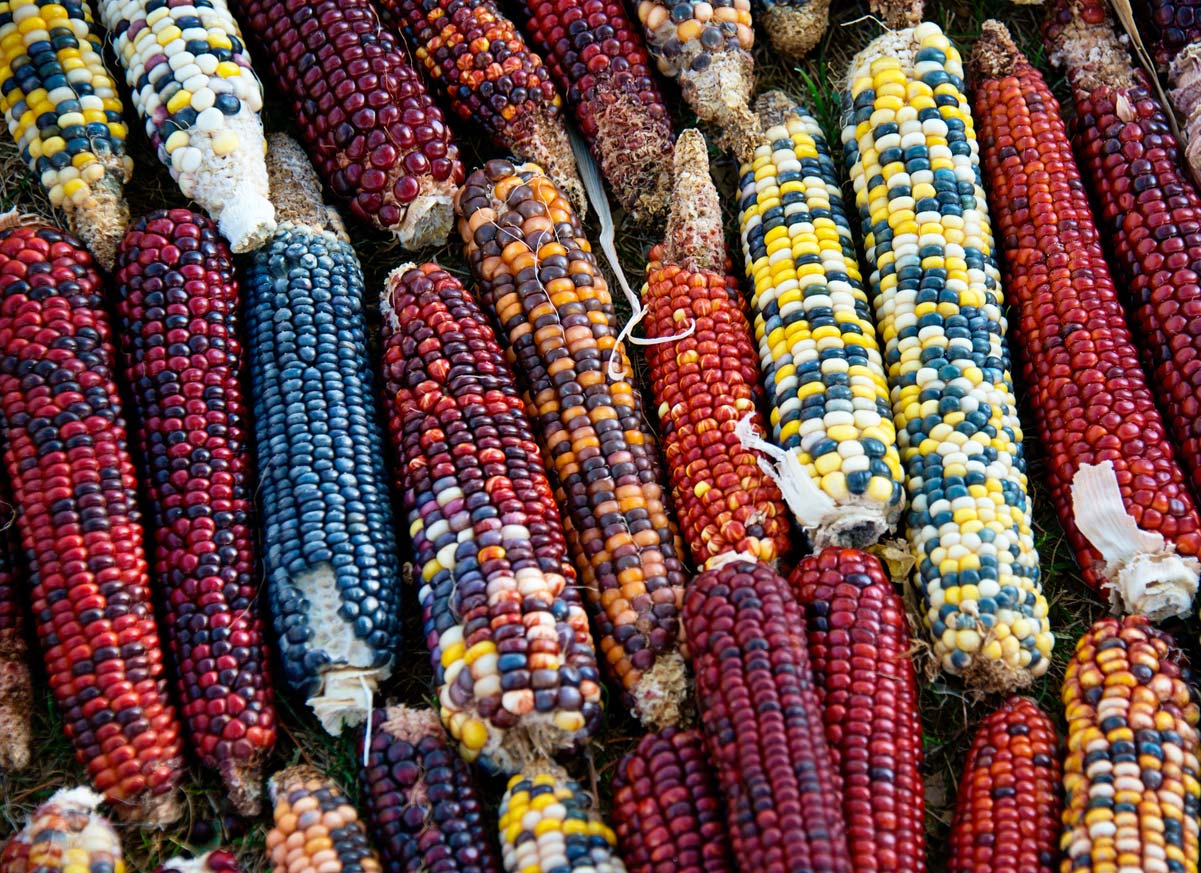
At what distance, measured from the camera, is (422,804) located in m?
4.17

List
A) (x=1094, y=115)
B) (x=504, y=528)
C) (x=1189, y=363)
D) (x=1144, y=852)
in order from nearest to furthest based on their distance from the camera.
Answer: (x=1144, y=852) → (x=504, y=528) → (x=1189, y=363) → (x=1094, y=115)

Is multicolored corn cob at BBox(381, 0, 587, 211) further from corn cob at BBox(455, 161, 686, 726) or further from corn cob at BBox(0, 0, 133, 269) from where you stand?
corn cob at BBox(0, 0, 133, 269)

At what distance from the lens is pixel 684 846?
4.00 m

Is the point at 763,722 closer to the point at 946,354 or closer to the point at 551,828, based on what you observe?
the point at 551,828

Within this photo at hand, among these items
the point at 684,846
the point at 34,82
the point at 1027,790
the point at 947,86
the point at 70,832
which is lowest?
the point at 70,832

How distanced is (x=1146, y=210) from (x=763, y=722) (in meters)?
2.39

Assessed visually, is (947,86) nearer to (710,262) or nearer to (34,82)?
(710,262)

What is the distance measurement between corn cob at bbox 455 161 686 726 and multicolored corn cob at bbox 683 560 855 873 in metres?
0.25

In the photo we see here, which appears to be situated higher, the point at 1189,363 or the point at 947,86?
the point at 947,86

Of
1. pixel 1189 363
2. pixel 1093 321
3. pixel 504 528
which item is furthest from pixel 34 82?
pixel 1189 363

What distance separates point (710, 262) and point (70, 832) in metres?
2.78

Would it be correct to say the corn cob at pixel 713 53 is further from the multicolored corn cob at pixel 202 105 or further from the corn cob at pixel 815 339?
the multicolored corn cob at pixel 202 105

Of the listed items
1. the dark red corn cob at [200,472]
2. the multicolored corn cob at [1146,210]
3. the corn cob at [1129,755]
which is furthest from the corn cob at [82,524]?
the multicolored corn cob at [1146,210]

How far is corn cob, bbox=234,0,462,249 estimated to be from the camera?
193 inches
